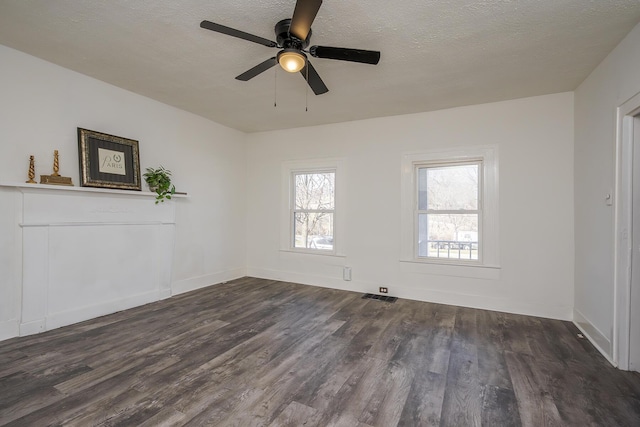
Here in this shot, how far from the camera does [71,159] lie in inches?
128

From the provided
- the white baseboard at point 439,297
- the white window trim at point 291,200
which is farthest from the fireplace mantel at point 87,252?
the white baseboard at point 439,297

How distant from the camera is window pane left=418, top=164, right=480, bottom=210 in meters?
4.07

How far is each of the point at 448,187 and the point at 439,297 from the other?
1.52 metres

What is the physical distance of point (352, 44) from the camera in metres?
2.58

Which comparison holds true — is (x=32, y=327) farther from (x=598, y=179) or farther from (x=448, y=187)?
(x=598, y=179)

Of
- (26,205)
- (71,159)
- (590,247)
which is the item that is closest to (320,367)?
(590,247)

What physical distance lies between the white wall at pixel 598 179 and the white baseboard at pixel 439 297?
287mm

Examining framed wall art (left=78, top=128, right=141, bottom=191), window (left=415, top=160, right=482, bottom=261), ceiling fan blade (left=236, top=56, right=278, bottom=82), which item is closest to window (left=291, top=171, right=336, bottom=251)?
window (left=415, top=160, right=482, bottom=261)

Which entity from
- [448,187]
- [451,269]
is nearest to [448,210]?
[448,187]

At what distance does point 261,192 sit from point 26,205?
125 inches

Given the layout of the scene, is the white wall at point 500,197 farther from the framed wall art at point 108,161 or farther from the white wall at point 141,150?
the framed wall art at point 108,161

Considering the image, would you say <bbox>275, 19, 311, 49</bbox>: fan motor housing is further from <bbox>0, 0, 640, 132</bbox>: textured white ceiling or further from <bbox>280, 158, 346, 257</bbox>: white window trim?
<bbox>280, 158, 346, 257</bbox>: white window trim

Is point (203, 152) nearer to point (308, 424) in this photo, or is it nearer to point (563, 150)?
point (308, 424)

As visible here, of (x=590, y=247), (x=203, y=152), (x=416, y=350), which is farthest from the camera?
(x=203, y=152)
